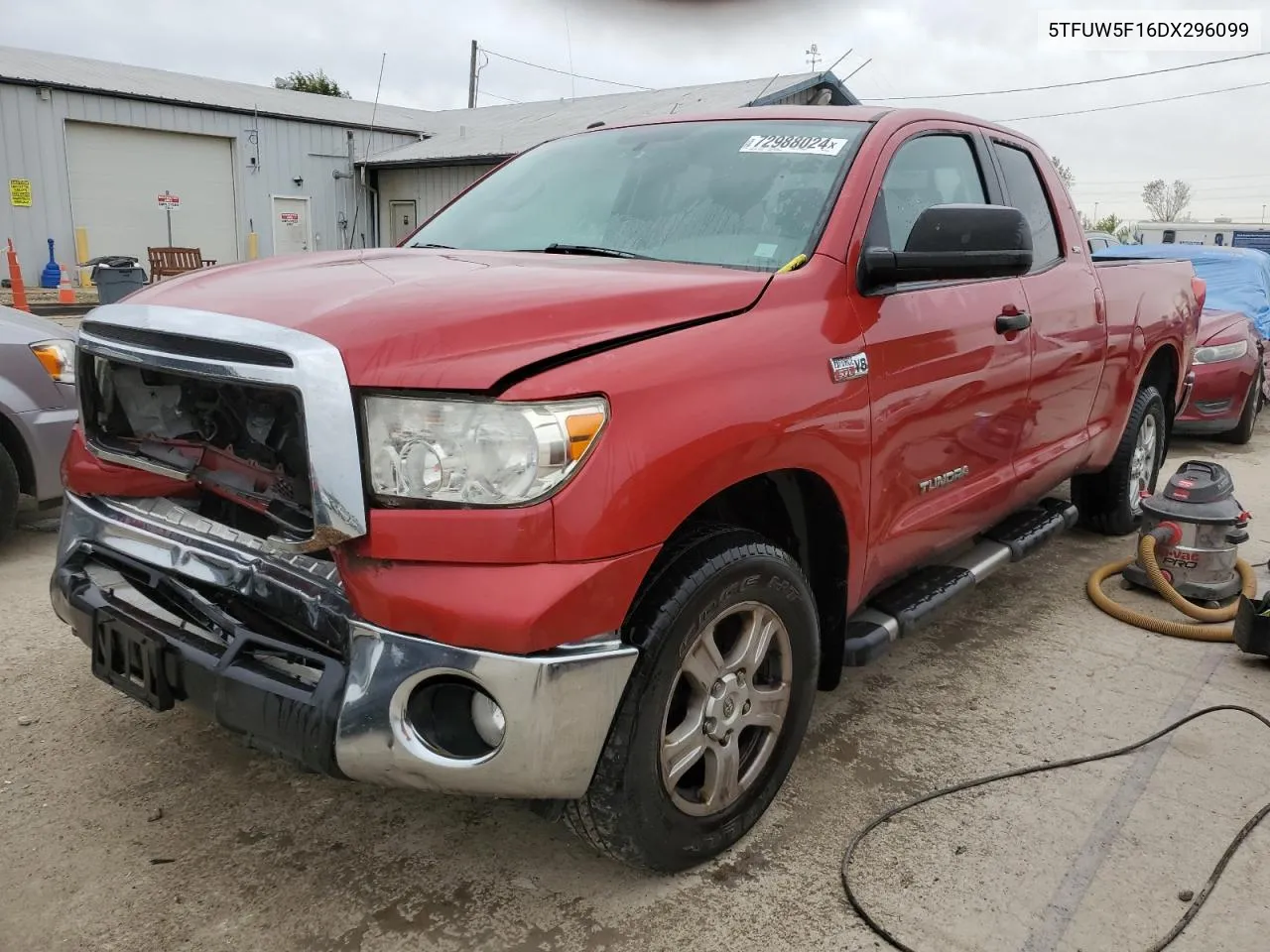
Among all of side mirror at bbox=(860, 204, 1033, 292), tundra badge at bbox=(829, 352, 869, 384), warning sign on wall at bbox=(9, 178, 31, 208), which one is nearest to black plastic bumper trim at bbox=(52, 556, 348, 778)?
tundra badge at bbox=(829, 352, 869, 384)

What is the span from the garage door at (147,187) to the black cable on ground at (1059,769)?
2023 cm

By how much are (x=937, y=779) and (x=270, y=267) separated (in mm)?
2234

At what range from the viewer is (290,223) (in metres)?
22.8

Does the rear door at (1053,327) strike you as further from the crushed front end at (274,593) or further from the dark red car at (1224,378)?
the dark red car at (1224,378)

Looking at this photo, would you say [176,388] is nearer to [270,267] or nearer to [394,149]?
[270,267]

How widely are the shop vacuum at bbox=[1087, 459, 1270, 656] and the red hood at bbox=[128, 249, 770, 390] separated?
8.66 feet

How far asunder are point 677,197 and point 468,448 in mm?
1408

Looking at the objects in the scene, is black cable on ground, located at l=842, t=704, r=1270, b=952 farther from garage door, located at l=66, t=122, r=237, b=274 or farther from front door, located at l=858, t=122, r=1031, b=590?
garage door, located at l=66, t=122, r=237, b=274

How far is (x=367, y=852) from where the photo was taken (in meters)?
2.43

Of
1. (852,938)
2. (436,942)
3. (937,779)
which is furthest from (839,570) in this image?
(436,942)

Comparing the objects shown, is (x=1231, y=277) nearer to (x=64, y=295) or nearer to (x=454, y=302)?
(x=454, y=302)

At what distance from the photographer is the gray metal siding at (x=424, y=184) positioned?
20891 millimetres

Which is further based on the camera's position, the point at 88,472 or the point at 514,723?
the point at 88,472

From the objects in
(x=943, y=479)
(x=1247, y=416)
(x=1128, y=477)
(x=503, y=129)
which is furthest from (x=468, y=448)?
(x=503, y=129)
